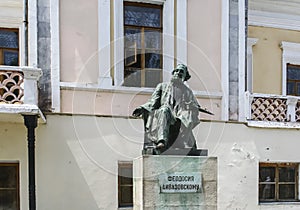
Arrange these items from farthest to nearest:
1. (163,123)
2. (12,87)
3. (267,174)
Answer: (267,174), (12,87), (163,123)

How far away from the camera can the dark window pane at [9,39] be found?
8.30m

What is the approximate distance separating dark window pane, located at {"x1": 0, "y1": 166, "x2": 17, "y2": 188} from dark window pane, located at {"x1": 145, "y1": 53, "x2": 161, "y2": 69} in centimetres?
327

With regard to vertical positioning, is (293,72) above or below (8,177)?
above

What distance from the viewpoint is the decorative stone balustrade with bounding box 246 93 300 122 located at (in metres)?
8.70

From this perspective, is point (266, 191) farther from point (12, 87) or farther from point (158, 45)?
point (12, 87)

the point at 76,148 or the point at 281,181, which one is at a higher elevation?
the point at 76,148

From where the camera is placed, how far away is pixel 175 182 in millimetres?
5387

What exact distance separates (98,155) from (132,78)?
5.47 feet

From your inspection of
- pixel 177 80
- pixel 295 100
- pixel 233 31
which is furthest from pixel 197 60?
pixel 177 80

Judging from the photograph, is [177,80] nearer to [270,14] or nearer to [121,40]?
[121,40]

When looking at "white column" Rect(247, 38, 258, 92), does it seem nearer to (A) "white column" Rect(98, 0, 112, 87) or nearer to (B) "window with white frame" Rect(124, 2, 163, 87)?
(B) "window with white frame" Rect(124, 2, 163, 87)

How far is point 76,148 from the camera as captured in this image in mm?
7566

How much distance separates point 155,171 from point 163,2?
14.2 ft

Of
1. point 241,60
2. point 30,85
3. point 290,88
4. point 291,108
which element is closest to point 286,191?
point 291,108
